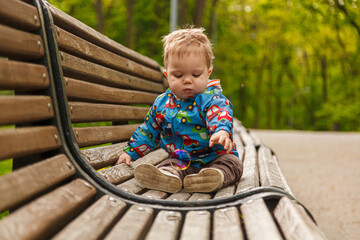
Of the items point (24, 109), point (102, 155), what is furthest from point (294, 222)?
point (102, 155)

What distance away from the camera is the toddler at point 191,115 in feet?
8.68

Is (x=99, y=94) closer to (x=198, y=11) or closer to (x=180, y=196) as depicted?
(x=180, y=196)

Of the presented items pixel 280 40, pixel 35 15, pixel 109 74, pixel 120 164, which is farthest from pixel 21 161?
pixel 280 40

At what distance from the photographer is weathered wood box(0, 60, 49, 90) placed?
1717 millimetres

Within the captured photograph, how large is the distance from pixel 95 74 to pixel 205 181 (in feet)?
3.80

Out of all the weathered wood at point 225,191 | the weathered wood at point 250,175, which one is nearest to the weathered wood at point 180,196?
the weathered wood at point 225,191

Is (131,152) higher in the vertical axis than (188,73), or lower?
lower

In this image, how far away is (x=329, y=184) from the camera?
600 centimetres

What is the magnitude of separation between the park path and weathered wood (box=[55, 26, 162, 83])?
7.21ft

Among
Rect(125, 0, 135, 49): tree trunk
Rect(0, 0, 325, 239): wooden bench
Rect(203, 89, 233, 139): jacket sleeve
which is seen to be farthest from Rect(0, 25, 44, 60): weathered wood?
Rect(125, 0, 135, 49): tree trunk

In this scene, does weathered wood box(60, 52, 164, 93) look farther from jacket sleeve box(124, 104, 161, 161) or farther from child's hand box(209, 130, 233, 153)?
child's hand box(209, 130, 233, 153)

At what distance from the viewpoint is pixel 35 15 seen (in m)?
2.18

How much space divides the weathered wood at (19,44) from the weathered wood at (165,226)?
0.91 metres

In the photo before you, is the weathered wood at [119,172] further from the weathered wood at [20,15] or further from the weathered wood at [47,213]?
the weathered wood at [20,15]
